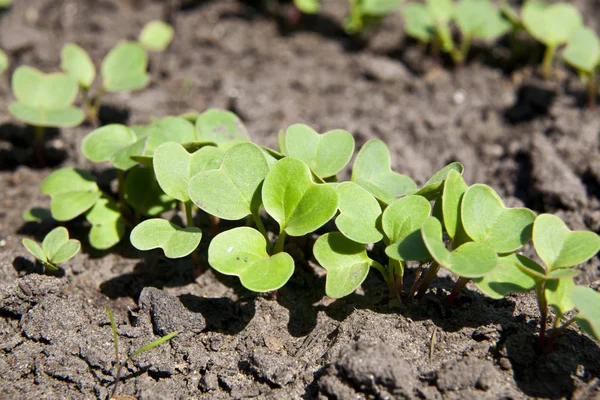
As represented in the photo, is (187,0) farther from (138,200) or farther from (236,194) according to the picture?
(236,194)

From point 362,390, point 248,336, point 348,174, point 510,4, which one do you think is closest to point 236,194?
point 248,336

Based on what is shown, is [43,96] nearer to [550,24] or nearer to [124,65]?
[124,65]

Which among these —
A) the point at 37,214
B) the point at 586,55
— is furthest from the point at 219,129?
the point at 586,55

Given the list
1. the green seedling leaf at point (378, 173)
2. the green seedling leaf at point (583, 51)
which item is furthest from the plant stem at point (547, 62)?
the green seedling leaf at point (378, 173)

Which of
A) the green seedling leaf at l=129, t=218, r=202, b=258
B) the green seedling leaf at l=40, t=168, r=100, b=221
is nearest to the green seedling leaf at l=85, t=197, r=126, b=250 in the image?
the green seedling leaf at l=40, t=168, r=100, b=221

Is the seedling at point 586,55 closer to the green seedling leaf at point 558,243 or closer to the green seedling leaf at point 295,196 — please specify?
the green seedling leaf at point 558,243

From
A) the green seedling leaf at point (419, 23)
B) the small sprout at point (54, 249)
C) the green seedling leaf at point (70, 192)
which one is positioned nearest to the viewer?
the small sprout at point (54, 249)
